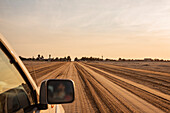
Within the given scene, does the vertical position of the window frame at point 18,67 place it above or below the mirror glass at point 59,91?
above

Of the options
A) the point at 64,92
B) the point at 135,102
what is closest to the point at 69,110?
the point at 135,102

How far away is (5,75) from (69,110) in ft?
15.0

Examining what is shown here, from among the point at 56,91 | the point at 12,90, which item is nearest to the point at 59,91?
the point at 56,91

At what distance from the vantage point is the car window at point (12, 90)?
151cm

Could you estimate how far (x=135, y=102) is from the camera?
6.98m

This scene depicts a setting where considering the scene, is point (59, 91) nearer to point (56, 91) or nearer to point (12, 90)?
point (56, 91)

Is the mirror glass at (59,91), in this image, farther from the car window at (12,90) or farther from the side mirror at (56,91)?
the car window at (12,90)

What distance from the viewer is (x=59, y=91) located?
194 cm

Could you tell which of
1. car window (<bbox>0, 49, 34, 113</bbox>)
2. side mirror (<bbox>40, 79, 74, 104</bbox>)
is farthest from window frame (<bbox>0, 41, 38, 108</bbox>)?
side mirror (<bbox>40, 79, 74, 104</bbox>)

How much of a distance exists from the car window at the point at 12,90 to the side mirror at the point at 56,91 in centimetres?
21

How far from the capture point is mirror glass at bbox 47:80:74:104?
184 cm

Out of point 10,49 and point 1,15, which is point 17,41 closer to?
point 1,15

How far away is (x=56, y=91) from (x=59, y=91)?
0.05 m

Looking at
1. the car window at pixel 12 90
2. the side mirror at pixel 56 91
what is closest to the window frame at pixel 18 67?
the car window at pixel 12 90
